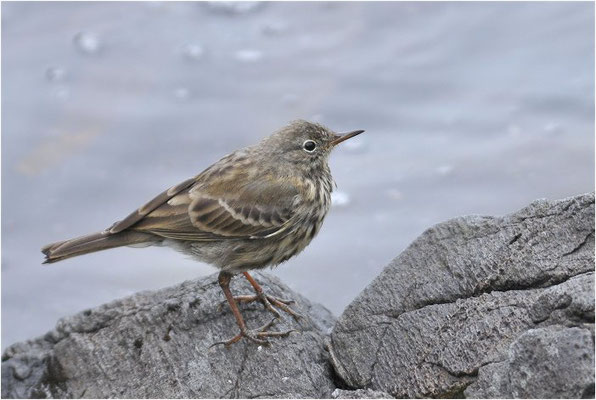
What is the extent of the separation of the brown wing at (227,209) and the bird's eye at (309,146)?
1.19ft

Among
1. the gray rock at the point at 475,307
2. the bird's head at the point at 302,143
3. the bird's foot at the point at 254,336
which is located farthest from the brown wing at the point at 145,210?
the gray rock at the point at 475,307

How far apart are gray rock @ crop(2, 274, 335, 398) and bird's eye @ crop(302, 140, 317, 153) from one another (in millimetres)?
1001

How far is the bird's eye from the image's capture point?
7297 mm

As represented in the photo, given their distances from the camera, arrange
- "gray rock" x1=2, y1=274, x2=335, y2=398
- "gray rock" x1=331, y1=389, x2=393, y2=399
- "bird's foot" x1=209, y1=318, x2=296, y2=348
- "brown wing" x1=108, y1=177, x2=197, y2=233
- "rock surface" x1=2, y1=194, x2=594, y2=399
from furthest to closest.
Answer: "brown wing" x1=108, y1=177, x2=197, y2=233 → "bird's foot" x1=209, y1=318, x2=296, y2=348 → "gray rock" x1=2, y1=274, x2=335, y2=398 → "gray rock" x1=331, y1=389, x2=393, y2=399 → "rock surface" x1=2, y1=194, x2=594, y2=399

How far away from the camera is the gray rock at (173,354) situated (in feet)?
20.1

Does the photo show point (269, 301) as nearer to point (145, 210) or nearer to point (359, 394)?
point (145, 210)

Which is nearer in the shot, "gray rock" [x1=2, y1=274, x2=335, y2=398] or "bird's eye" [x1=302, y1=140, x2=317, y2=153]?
"gray rock" [x1=2, y1=274, x2=335, y2=398]

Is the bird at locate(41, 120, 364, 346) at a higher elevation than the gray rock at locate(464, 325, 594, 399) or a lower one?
higher

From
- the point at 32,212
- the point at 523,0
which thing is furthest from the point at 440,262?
the point at 523,0

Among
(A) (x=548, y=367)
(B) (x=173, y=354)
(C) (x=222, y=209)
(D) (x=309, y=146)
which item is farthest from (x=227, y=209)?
(A) (x=548, y=367)

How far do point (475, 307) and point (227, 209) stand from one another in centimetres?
203

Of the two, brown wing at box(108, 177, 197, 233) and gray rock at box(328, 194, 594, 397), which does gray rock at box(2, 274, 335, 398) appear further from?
brown wing at box(108, 177, 197, 233)

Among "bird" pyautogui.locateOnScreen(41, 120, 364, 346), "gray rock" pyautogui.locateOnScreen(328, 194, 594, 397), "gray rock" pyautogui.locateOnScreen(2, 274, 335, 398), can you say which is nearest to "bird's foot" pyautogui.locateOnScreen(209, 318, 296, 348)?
"gray rock" pyautogui.locateOnScreen(2, 274, 335, 398)

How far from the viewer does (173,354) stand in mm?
6410
